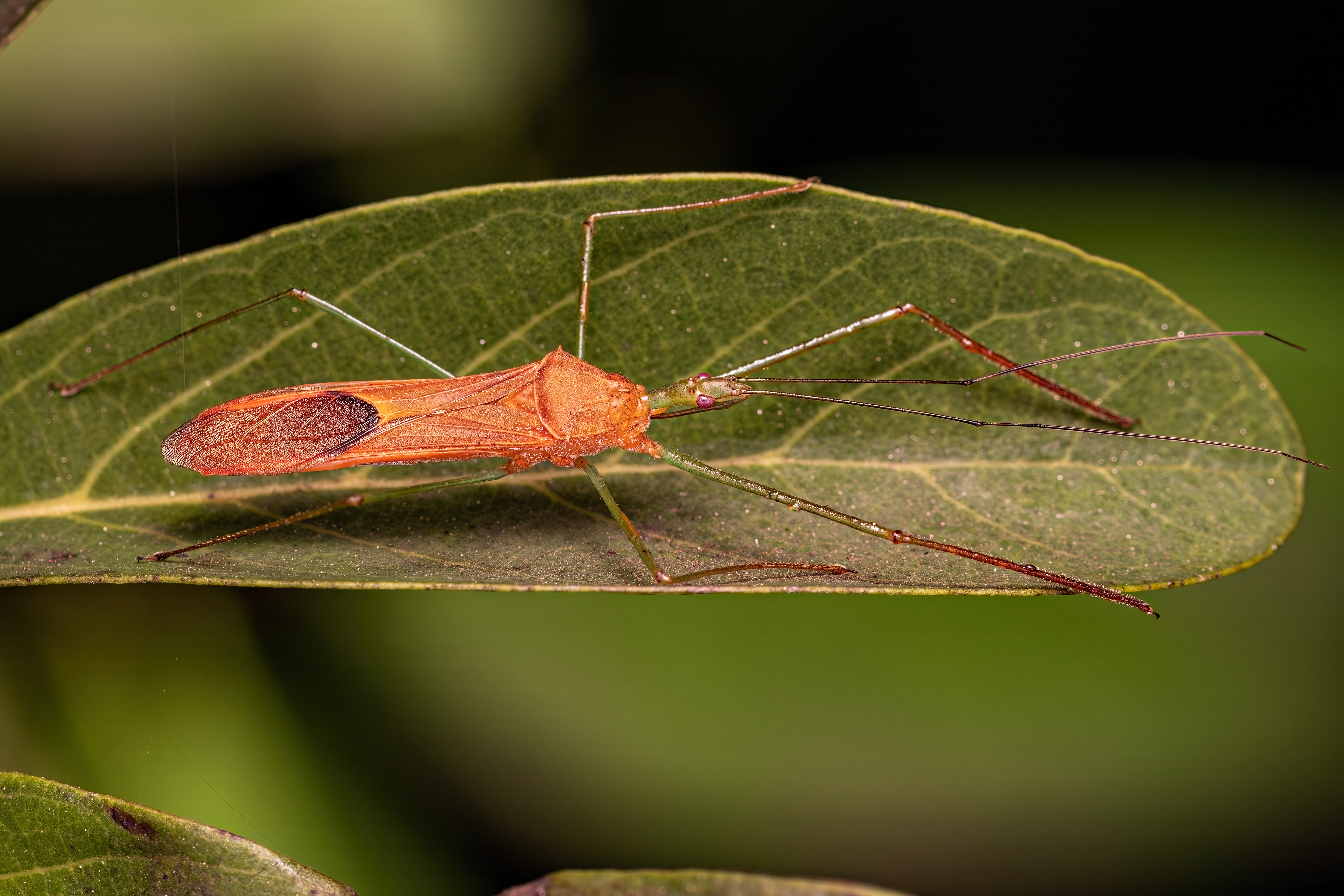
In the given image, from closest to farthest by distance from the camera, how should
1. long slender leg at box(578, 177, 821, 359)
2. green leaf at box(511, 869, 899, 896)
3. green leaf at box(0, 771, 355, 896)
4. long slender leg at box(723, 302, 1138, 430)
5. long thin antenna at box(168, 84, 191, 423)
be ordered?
green leaf at box(511, 869, 899, 896), green leaf at box(0, 771, 355, 896), long slender leg at box(578, 177, 821, 359), long slender leg at box(723, 302, 1138, 430), long thin antenna at box(168, 84, 191, 423)

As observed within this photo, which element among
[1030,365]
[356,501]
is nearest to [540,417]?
[356,501]

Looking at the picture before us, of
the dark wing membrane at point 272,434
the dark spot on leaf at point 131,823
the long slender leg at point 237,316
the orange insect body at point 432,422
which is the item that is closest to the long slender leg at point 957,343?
the orange insect body at point 432,422

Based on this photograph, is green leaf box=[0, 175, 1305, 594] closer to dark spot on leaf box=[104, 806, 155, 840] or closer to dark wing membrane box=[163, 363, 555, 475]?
dark wing membrane box=[163, 363, 555, 475]

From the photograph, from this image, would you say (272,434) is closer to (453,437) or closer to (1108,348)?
(453,437)

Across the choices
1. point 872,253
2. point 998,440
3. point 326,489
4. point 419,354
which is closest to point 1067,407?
point 998,440

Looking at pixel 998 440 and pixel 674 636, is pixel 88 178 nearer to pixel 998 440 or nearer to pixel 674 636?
pixel 674 636

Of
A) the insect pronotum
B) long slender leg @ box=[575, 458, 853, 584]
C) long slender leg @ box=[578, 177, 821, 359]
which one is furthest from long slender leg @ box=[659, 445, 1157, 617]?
long slender leg @ box=[578, 177, 821, 359]
